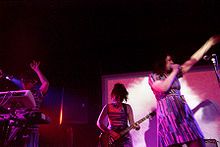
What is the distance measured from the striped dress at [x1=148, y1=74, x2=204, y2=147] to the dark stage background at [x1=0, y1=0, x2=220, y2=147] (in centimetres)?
217

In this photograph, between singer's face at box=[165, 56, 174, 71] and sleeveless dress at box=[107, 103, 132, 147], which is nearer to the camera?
singer's face at box=[165, 56, 174, 71]

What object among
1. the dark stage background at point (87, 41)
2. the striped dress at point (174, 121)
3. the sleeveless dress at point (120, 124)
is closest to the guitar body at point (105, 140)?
the sleeveless dress at point (120, 124)

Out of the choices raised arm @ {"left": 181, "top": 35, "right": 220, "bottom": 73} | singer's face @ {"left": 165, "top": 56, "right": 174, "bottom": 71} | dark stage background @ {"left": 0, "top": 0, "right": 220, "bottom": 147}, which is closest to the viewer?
raised arm @ {"left": 181, "top": 35, "right": 220, "bottom": 73}

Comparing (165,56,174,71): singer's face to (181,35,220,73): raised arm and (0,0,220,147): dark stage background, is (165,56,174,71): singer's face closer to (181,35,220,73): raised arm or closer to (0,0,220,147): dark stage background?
(181,35,220,73): raised arm

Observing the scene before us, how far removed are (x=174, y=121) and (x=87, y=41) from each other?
3.49 m

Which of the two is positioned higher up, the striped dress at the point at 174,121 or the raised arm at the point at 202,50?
the raised arm at the point at 202,50

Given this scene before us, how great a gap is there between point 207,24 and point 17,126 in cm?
380

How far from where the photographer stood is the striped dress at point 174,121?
9.22 feet

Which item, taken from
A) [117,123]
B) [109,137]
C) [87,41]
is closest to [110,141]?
[109,137]

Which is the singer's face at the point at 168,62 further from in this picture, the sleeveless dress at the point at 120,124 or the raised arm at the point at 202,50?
the sleeveless dress at the point at 120,124

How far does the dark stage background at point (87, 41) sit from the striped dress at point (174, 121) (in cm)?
217

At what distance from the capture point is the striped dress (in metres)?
2.81

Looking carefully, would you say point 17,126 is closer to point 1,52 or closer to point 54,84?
point 54,84

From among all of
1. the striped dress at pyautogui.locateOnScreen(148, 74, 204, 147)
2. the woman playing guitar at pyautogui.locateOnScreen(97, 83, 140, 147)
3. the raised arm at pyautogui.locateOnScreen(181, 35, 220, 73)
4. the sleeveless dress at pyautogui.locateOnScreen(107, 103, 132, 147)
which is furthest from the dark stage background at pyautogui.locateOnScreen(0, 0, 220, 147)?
the striped dress at pyautogui.locateOnScreen(148, 74, 204, 147)
